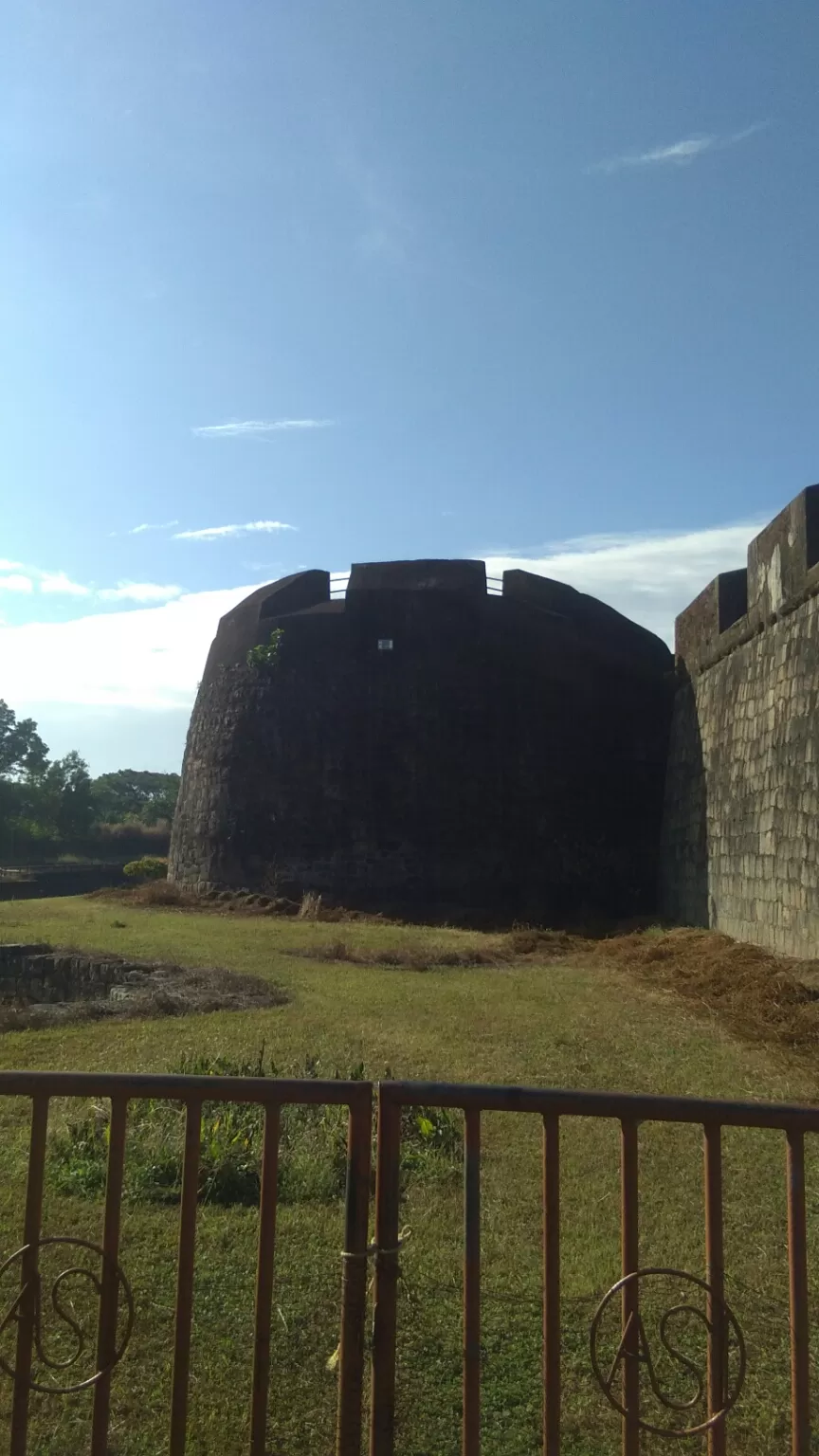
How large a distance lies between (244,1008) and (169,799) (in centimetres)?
6234

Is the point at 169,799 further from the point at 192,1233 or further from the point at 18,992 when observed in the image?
the point at 192,1233

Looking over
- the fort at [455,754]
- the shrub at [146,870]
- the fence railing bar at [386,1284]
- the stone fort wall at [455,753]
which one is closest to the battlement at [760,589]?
the fort at [455,754]

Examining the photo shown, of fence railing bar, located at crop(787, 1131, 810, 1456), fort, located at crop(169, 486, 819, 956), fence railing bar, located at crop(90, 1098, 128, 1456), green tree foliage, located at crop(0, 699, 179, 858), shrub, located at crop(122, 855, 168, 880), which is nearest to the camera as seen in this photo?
fence railing bar, located at crop(787, 1131, 810, 1456)

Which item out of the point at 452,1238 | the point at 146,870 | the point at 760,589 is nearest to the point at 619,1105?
the point at 452,1238

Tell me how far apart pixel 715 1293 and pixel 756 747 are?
9.47 meters

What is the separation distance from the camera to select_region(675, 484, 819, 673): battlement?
962 cm

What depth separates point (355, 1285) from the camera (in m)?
2.28

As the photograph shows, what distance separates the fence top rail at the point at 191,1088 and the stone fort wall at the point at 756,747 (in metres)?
7.47

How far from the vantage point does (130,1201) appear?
3.96 metres

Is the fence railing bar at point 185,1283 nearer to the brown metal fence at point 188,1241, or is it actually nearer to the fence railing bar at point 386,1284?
the brown metal fence at point 188,1241

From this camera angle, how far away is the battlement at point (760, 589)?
31.6 ft

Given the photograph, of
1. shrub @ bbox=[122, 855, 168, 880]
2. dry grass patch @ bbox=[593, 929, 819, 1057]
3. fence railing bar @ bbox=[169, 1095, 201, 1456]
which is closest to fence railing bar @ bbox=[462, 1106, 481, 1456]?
fence railing bar @ bbox=[169, 1095, 201, 1456]

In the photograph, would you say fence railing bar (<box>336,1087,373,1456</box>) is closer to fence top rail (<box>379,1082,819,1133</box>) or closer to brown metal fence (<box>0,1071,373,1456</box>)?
brown metal fence (<box>0,1071,373,1456</box>)

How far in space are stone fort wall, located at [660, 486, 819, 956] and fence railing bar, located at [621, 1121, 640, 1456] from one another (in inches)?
285
